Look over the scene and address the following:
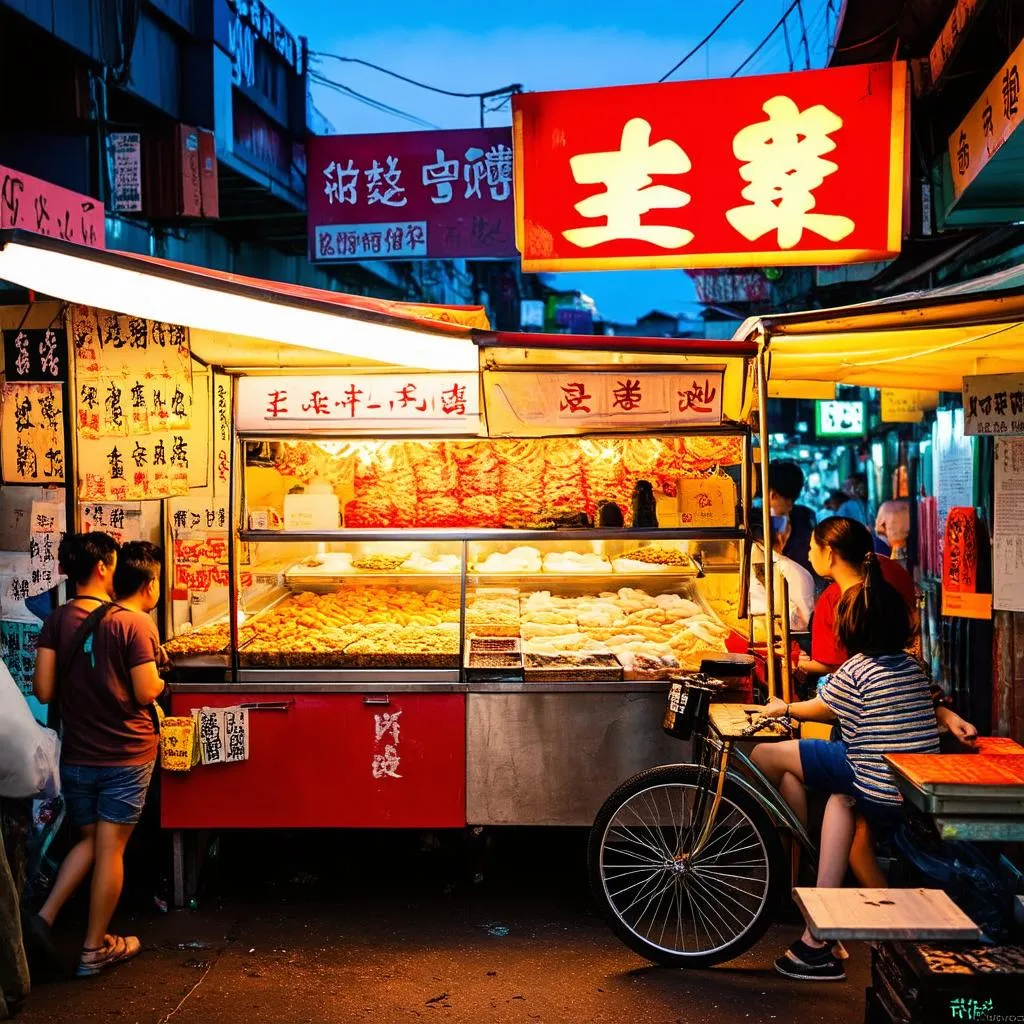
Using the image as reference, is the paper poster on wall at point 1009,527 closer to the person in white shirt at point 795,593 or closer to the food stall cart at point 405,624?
the person in white shirt at point 795,593

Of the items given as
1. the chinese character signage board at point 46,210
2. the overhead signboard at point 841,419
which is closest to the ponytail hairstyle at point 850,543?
the chinese character signage board at point 46,210

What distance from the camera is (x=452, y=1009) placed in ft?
15.5

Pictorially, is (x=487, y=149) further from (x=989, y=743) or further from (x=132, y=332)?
(x=989, y=743)

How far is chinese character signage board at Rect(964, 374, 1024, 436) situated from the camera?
6.27 m

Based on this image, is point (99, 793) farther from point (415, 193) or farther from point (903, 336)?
point (415, 193)

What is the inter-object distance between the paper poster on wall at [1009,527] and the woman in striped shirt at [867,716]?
2549 millimetres

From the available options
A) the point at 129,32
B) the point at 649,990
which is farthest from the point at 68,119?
the point at 649,990

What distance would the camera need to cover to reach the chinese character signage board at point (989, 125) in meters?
5.52

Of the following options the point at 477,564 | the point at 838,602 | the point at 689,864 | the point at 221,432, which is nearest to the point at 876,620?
the point at 838,602

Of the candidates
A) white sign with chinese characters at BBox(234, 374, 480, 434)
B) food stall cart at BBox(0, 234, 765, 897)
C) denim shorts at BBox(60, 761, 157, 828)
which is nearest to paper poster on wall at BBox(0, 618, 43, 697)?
food stall cart at BBox(0, 234, 765, 897)

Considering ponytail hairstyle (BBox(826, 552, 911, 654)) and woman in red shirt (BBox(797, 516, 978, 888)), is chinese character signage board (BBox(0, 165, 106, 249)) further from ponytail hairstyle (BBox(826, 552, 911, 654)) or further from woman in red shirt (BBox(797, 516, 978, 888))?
ponytail hairstyle (BBox(826, 552, 911, 654))

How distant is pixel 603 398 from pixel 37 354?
10.7 feet

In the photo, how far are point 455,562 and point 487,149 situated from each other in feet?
23.7

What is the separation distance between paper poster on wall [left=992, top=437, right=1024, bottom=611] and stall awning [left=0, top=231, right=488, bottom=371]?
372cm
